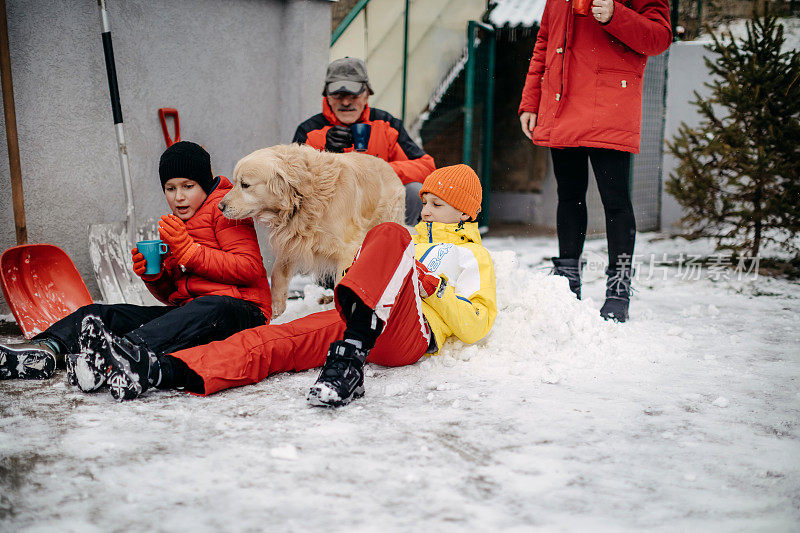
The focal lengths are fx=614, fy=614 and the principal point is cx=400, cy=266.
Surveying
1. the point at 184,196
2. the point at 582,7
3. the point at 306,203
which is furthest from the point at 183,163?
the point at 582,7

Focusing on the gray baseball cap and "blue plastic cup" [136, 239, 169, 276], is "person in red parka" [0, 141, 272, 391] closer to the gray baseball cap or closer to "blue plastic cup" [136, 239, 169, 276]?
"blue plastic cup" [136, 239, 169, 276]

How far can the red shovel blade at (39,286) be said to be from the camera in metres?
3.00

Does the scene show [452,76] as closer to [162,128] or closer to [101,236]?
[162,128]

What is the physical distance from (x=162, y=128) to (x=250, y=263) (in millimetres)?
1892

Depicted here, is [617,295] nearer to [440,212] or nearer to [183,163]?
[440,212]

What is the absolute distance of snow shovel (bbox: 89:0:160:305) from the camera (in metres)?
3.63

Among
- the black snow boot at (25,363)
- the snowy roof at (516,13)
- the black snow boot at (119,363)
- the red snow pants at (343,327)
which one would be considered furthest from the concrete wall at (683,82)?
the black snow boot at (25,363)

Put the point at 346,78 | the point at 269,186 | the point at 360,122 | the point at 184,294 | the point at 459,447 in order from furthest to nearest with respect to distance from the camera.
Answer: the point at 360,122, the point at 346,78, the point at 269,186, the point at 184,294, the point at 459,447

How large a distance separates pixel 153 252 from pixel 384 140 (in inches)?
80.0

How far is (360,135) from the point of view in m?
3.99

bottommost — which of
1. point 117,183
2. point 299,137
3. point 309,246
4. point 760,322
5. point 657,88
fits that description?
point 760,322

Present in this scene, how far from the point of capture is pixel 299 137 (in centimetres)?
403

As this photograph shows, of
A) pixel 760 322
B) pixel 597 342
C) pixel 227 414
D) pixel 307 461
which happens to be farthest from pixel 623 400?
pixel 760 322

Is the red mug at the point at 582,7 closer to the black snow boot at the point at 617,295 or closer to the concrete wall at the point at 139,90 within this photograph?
the black snow boot at the point at 617,295
